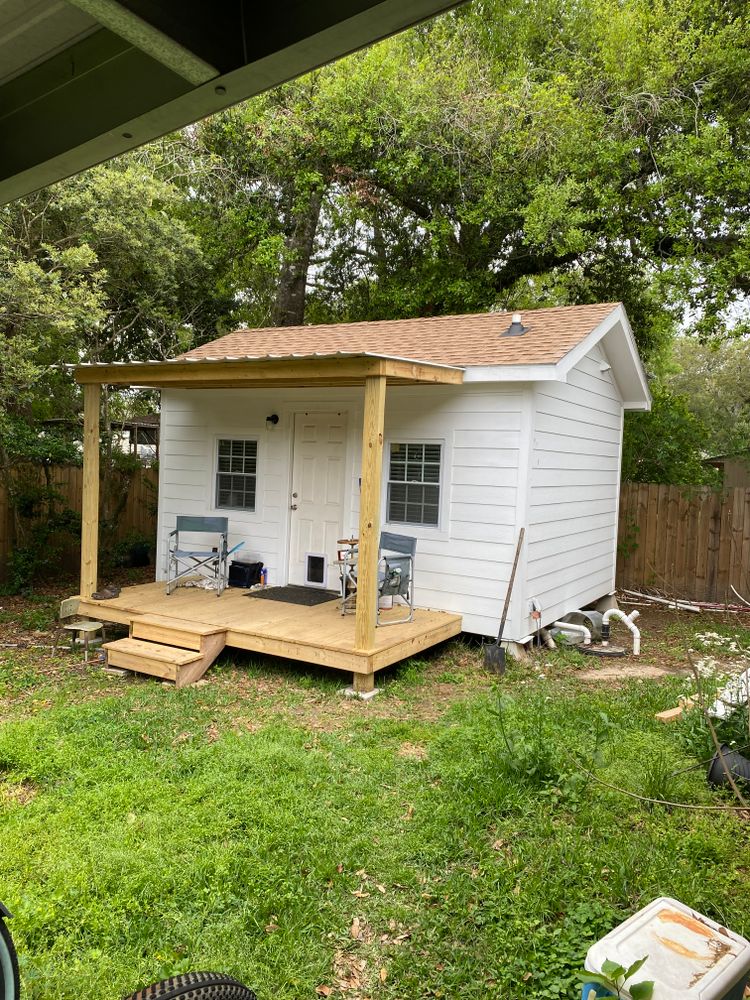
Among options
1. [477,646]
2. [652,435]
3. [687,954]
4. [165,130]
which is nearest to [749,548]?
[652,435]

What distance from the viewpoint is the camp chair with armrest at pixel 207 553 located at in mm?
8312

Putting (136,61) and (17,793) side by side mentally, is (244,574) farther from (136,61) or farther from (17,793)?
(136,61)

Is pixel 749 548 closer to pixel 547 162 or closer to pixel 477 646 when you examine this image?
pixel 477 646

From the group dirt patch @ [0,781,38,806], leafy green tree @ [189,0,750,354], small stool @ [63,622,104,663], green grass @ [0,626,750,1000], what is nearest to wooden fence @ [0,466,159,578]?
small stool @ [63,622,104,663]

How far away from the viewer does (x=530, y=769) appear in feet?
12.9

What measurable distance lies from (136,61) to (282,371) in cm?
484

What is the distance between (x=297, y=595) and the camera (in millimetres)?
8297

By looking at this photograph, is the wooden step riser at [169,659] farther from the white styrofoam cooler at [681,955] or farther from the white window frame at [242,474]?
the white styrofoam cooler at [681,955]

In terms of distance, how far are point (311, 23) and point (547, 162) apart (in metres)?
13.4

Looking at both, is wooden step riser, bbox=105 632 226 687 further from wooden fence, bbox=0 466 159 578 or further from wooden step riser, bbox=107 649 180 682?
wooden fence, bbox=0 466 159 578

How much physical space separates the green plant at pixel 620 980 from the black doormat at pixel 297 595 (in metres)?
6.12

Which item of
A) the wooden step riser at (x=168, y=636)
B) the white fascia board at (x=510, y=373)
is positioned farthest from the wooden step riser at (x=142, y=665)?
the white fascia board at (x=510, y=373)

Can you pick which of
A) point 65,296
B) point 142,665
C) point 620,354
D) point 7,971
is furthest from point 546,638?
point 65,296

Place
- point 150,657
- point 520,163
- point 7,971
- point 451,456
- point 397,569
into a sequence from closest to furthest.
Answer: point 7,971 → point 150,657 → point 397,569 → point 451,456 → point 520,163
